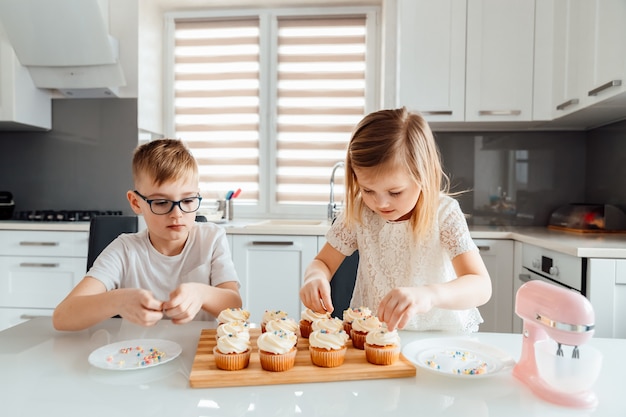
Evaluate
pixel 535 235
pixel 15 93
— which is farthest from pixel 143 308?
pixel 15 93

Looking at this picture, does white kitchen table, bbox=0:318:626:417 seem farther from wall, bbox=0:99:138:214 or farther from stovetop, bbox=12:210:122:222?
wall, bbox=0:99:138:214

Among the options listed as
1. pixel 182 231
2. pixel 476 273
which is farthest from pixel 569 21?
pixel 182 231

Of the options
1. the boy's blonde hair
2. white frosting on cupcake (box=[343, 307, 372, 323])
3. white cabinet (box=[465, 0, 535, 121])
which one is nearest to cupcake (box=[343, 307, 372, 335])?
white frosting on cupcake (box=[343, 307, 372, 323])

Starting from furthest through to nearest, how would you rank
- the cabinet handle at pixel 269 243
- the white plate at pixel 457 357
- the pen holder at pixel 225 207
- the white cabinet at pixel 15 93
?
the pen holder at pixel 225 207
the white cabinet at pixel 15 93
the cabinet handle at pixel 269 243
the white plate at pixel 457 357

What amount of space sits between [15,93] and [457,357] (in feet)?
10.1

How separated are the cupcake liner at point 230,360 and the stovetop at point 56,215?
2497 mm

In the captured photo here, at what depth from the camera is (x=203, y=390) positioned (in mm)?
732

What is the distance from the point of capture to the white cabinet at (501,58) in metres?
2.61

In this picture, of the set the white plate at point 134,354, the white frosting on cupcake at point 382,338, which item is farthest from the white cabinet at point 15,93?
the white frosting on cupcake at point 382,338

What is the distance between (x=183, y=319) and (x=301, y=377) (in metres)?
0.32

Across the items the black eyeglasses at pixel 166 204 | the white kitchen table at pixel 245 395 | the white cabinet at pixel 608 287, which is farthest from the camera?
the white cabinet at pixel 608 287

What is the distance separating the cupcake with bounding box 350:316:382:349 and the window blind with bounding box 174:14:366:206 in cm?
227

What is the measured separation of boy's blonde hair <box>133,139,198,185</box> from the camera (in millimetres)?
1270

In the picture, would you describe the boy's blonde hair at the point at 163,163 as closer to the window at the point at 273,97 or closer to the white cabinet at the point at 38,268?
the white cabinet at the point at 38,268
